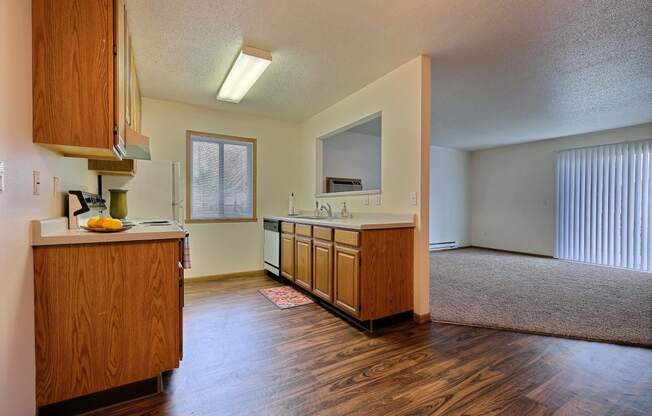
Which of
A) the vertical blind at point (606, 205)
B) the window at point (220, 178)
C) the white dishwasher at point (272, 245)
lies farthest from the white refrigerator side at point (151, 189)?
the vertical blind at point (606, 205)

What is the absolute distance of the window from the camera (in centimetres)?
409

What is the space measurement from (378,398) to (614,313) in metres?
2.87

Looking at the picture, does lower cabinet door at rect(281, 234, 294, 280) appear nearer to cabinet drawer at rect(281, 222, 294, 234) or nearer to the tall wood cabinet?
cabinet drawer at rect(281, 222, 294, 234)

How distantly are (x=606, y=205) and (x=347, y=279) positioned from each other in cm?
553

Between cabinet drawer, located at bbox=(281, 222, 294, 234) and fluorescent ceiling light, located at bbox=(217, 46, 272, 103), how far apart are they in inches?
64.5

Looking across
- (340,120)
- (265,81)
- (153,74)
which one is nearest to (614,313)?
(340,120)

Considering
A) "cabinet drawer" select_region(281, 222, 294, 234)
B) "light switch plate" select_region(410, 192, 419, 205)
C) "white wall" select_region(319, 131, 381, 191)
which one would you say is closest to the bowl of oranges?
"cabinet drawer" select_region(281, 222, 294, 234)

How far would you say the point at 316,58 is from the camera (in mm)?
2721

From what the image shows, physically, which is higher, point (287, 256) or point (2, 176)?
point (2, 176)

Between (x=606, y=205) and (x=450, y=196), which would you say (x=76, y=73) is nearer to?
(x=450, y=196)

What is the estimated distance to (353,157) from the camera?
18.1 feet

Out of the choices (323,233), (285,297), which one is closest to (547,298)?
(323,233)

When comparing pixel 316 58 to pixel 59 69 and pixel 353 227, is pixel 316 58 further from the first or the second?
pixel 59 69

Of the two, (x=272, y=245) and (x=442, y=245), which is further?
(x=442, y=245)
